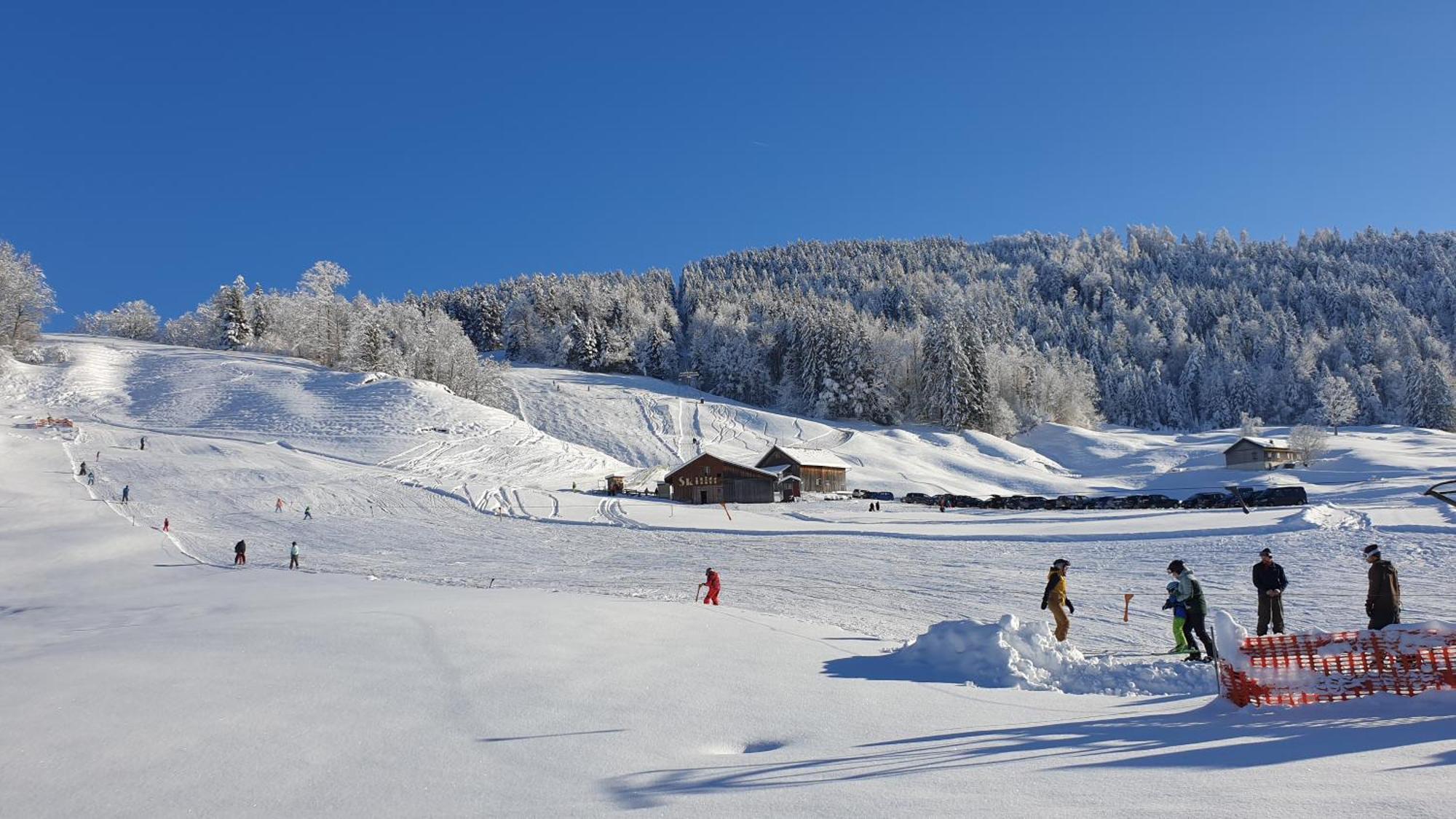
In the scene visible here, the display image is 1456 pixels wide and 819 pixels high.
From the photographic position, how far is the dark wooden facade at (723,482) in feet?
183

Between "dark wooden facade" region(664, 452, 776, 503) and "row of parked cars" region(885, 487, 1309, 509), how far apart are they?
10252 mm

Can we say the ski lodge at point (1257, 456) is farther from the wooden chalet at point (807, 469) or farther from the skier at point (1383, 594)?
the skier at point (1383, 594)

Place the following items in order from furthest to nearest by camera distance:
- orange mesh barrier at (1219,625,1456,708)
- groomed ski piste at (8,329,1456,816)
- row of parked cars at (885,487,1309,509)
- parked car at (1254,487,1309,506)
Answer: row of parked cars at (885,487,1309,509) → parked car at (1254,487,1309,506) → orange mesh barrier at (1219,625,1456,708) → groomed ski piste at (8,329,1456,816)

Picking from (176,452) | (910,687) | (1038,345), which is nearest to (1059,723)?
(910,687)

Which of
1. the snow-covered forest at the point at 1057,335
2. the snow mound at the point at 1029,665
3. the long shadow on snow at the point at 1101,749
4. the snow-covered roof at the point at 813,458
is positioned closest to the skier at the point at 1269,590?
the snow mound at the point at 1029,665

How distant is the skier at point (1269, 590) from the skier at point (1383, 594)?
2.34m

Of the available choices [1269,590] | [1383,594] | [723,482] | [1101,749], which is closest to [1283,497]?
[723,482]

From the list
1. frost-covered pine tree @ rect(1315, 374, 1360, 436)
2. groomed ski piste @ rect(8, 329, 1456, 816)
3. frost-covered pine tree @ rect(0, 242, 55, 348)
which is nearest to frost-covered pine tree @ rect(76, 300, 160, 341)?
frost-covered pine tree @ rect(0, 242, 55, 348)

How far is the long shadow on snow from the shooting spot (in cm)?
533

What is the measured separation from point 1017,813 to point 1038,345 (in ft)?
480

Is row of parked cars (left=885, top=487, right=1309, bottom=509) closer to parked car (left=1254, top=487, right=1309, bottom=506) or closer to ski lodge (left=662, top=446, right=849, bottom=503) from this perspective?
parked car (left=1254, top=487, right=1309, bottom=506)

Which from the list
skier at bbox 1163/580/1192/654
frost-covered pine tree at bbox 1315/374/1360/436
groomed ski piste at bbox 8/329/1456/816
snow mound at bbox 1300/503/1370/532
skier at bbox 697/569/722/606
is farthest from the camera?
frost-covered pine tree at bbox 1315/374/1360/436

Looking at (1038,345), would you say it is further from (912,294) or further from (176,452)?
(176,452)

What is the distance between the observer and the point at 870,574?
80.9 ft
